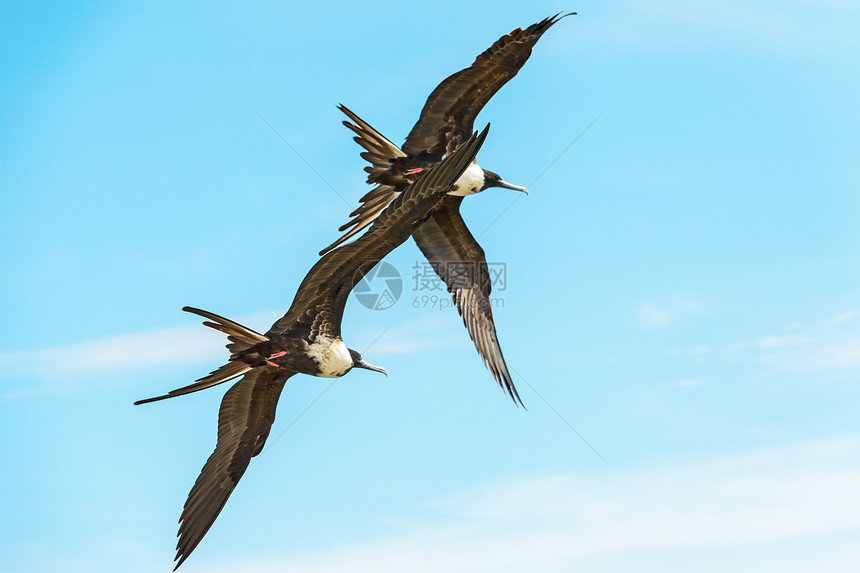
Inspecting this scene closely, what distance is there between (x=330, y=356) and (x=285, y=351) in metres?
0.51

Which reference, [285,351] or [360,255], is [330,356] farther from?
[360,255]

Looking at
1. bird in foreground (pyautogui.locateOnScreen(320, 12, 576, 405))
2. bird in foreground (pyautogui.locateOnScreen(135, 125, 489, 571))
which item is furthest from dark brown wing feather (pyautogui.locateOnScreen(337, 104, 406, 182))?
bird in foreground (pyautogui.locateOnScreen(135, 125, 489, 571))

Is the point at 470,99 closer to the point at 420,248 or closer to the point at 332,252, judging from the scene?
the point at 420,248

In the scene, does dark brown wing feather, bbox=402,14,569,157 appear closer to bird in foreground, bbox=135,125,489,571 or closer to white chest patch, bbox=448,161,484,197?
white chest patch, bbox=448,161,484,197

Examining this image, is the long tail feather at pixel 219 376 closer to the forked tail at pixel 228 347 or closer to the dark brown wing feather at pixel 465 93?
the forked tail at pixel 228 347

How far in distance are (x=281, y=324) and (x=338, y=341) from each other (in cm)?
61

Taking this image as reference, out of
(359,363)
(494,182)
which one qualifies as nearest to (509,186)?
(494,182)

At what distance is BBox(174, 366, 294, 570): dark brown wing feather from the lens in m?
10.7

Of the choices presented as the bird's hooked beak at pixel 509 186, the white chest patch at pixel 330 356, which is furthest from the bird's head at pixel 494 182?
the white chest patch at pixel 330 356

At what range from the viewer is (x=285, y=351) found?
33.5 ft

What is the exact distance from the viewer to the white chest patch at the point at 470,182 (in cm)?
1252

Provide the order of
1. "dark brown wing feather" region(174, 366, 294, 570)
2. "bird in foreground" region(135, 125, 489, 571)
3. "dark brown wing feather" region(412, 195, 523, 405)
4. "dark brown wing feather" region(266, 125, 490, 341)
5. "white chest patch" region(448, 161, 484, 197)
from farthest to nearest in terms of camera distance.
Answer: "dark brown wing feather" region(412, 195, 523, 405) < "white chest patch" region(448, 161, 484, 197) < "dark brown wing feather" region(174, 366, 294, 570) < "bird in foreground" region(135, 125, 489, 571) < "dark brown wing feather" region(266, 125, 490, 341)

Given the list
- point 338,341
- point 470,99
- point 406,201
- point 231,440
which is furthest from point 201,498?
point 470,99

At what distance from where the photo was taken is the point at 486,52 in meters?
11.6
